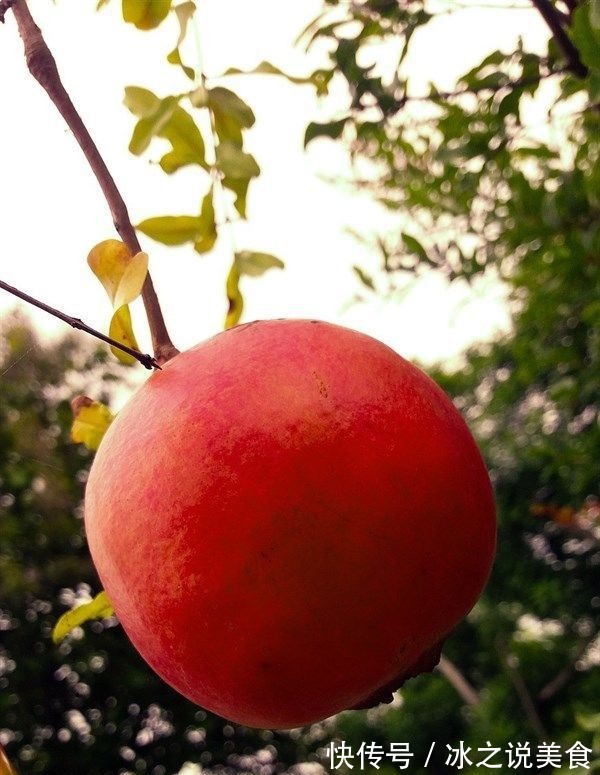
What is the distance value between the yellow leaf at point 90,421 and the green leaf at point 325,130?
340 millimetres

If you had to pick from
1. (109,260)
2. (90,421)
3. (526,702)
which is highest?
(109,260)

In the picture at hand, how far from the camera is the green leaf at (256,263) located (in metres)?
0.51

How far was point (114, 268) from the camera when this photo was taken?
Result: 0.40 metres

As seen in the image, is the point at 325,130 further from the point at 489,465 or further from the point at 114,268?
the point at 489,465

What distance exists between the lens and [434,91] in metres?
0.92

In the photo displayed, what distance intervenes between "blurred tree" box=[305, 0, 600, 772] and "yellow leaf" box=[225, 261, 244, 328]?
0.77 ft

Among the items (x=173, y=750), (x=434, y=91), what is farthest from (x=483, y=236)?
(x=173, y=750)

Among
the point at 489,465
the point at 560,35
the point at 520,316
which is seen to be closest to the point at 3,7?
the point at 560,35

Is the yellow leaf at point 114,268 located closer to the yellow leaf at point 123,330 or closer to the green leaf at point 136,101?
the yellow leaf at point 123,330

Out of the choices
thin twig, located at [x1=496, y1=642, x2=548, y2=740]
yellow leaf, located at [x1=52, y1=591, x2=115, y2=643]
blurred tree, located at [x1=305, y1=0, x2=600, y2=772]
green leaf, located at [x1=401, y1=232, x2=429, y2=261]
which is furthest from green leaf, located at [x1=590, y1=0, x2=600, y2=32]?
thin twig, located at [x1=496, y1=642, x2=548, y2=740]

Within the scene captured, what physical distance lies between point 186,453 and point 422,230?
3.63ft

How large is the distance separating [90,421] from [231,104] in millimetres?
217

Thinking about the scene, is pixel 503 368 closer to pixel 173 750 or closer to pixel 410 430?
pixel 410 430

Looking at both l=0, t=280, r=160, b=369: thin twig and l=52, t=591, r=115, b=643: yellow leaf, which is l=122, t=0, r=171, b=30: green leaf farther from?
l=52, t=591, r=115, b=643: yellow leaf
